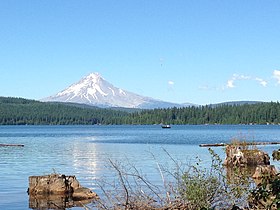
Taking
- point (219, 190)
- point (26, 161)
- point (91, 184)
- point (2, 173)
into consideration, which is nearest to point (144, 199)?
point (219, 190)

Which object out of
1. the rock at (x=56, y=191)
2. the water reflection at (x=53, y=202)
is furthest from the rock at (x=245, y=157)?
the water reflection at (x=53, y=202)

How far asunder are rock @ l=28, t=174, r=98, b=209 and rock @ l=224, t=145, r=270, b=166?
50.7ft

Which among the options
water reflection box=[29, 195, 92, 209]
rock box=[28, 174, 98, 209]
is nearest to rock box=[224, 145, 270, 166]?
rock box=[28, 174, 98, 209]

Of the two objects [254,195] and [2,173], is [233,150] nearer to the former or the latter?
[2,173]

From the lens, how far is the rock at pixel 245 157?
3719cm

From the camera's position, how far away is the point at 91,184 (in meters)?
28.6

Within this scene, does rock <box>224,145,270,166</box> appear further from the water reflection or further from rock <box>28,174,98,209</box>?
the water reflection

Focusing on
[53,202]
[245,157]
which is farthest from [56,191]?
[245,157]

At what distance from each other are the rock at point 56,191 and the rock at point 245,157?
50.7 ft

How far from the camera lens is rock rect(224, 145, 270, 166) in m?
37.2

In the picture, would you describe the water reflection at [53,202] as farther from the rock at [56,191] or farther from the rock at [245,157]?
the rock at [245,157]

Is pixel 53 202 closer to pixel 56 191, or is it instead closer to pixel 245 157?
pixel 56 191

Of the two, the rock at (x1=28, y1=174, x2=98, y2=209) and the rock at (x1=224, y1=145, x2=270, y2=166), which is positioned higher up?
the rock at (x1=224, y1=145, x2=270, y2=166)

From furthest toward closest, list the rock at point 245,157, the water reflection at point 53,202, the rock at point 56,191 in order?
the rock at point 245,157 → the rock at point 56,191 → the water reflection at point 53,202
